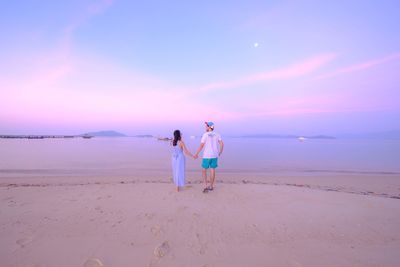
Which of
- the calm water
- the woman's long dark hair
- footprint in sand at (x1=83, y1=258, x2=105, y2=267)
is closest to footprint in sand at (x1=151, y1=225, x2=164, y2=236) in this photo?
footprint in sand at (x1=83, y1=258, x2=105, y2=267)

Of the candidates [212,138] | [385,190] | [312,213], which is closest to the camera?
[312,213]

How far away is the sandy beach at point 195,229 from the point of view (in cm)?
406

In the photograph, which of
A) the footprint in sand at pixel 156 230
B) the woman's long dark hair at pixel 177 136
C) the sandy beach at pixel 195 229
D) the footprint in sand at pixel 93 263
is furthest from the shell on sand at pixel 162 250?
the woman's long dark hair at pixel 177 136

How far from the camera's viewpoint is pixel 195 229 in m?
5.20

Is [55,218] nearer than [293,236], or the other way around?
[293,236]

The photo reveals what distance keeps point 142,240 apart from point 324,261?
3.37 meters

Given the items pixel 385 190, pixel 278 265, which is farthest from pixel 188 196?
pixel 385 190

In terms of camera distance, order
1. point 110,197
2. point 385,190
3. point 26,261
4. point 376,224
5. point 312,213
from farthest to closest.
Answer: point 385,190
point 110,197
point 312,213
point 376,224
point 26,261

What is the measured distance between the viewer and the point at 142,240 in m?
4.64

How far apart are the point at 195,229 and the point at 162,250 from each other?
3.57 ft

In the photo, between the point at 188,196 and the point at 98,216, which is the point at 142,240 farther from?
the point at 188,196

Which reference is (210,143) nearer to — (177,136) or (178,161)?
(177,136)

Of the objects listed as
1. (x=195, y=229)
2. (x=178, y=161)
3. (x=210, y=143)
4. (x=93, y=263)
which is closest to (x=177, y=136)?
(x=178, y=161)

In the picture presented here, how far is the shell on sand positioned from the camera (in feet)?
13.6
